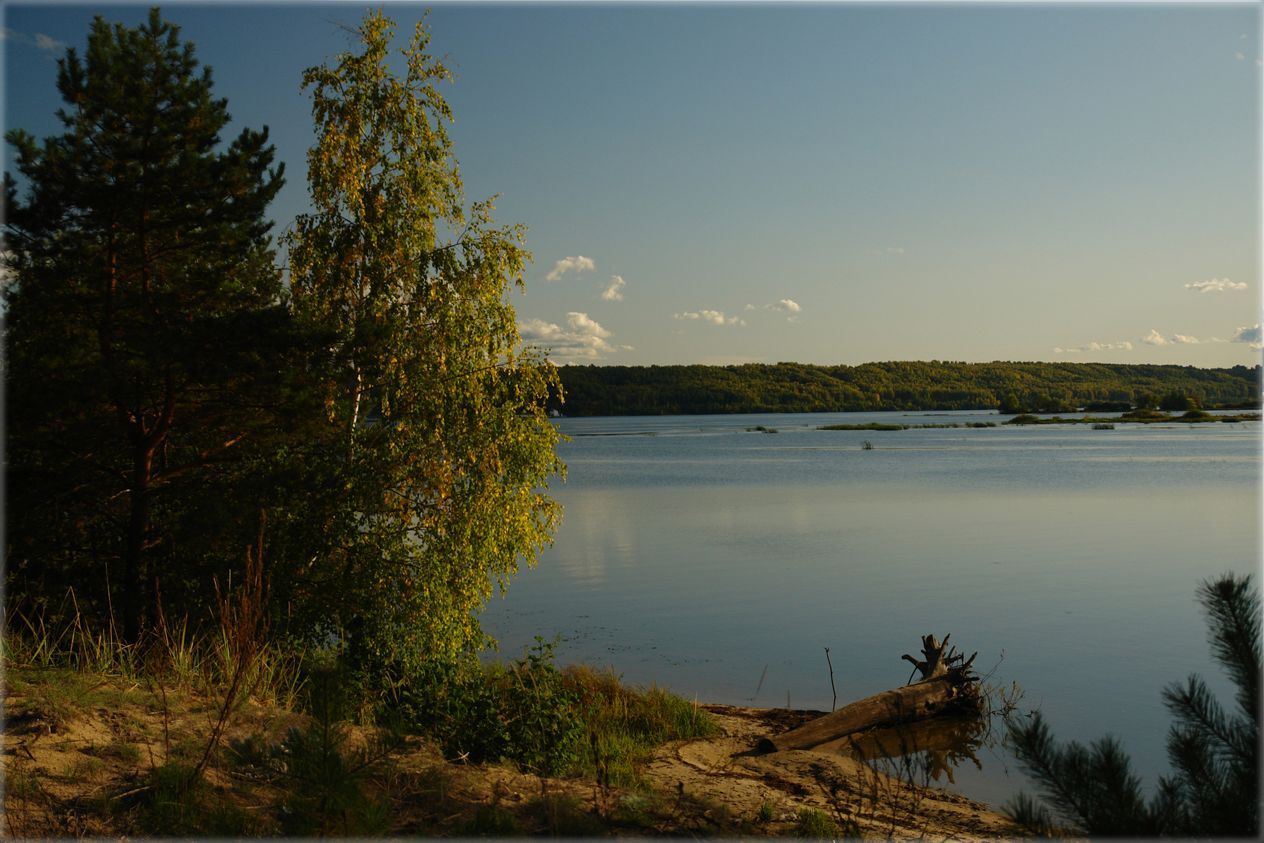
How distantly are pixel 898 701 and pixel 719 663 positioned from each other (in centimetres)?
459

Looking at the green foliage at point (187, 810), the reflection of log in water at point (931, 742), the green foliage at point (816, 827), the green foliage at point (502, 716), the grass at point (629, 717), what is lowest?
the reflection of log in water at point (931, 742)

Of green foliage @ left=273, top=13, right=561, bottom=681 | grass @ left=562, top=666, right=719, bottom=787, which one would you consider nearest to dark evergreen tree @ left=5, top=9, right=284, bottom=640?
green foliage @ left=273, top=13, right=561, bottom=681

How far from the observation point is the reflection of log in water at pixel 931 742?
35.4ft

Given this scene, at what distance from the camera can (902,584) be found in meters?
22.1

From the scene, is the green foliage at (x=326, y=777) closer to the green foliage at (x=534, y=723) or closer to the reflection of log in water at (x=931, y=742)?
the green foliage at (x=534, y=723)

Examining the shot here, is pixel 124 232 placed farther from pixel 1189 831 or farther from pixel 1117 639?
pixel 1117 639

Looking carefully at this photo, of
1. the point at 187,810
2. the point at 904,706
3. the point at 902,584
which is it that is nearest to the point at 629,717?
the point at 904,706

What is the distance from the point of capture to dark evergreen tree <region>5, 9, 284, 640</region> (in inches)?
457

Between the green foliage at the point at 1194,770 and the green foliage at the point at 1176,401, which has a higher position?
the green foliage at the point at 1176,401

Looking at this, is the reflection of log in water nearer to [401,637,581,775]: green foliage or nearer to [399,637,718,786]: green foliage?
[399,637,718,786]: green foliage

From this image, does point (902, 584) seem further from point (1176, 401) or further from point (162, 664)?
point (1176, 401)

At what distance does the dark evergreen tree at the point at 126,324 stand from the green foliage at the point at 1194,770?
10.2 meters

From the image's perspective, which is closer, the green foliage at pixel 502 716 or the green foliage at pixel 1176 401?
the green foliage at pixel 502 716

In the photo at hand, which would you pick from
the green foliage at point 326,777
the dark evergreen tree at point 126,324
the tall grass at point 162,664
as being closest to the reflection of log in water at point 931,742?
the tall grass at point 162,664
